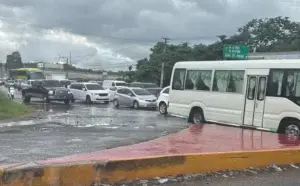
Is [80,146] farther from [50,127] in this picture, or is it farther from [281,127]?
[281,127]

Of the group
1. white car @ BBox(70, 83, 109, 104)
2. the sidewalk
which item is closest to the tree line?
white car @ BBox(70, 83, 109, 104)

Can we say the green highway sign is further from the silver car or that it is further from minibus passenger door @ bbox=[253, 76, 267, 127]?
minibus passenger door @ bbox=[253, 76, 267, 127]

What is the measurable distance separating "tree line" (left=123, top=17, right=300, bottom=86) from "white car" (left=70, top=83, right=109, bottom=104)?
2427cm

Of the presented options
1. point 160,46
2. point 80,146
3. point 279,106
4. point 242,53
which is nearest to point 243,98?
point 279,106

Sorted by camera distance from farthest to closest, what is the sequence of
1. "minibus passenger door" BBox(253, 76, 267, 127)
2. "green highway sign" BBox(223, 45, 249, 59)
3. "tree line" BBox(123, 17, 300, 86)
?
"tree line" BBox(123, 17, 300, 86) → "green highway sign" BBox(223, 45, 249, 59) → "minibus passenger door" BBox(253, 76, 267, 127)

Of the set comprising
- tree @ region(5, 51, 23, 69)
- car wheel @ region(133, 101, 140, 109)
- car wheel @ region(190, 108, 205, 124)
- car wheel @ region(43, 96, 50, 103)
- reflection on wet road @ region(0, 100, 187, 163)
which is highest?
tree @ region(5, 51, 23, 69)

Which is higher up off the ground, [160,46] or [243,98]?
[160,46]

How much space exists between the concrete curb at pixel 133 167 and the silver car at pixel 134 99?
20.9 m

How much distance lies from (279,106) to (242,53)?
3004 centimetres

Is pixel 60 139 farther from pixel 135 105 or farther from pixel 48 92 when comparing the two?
pixel 48 92

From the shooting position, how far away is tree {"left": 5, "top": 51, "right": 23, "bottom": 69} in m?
124

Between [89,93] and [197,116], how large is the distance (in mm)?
19052

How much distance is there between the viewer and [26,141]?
1170cm

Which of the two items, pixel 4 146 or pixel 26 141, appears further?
pixel 26 141
